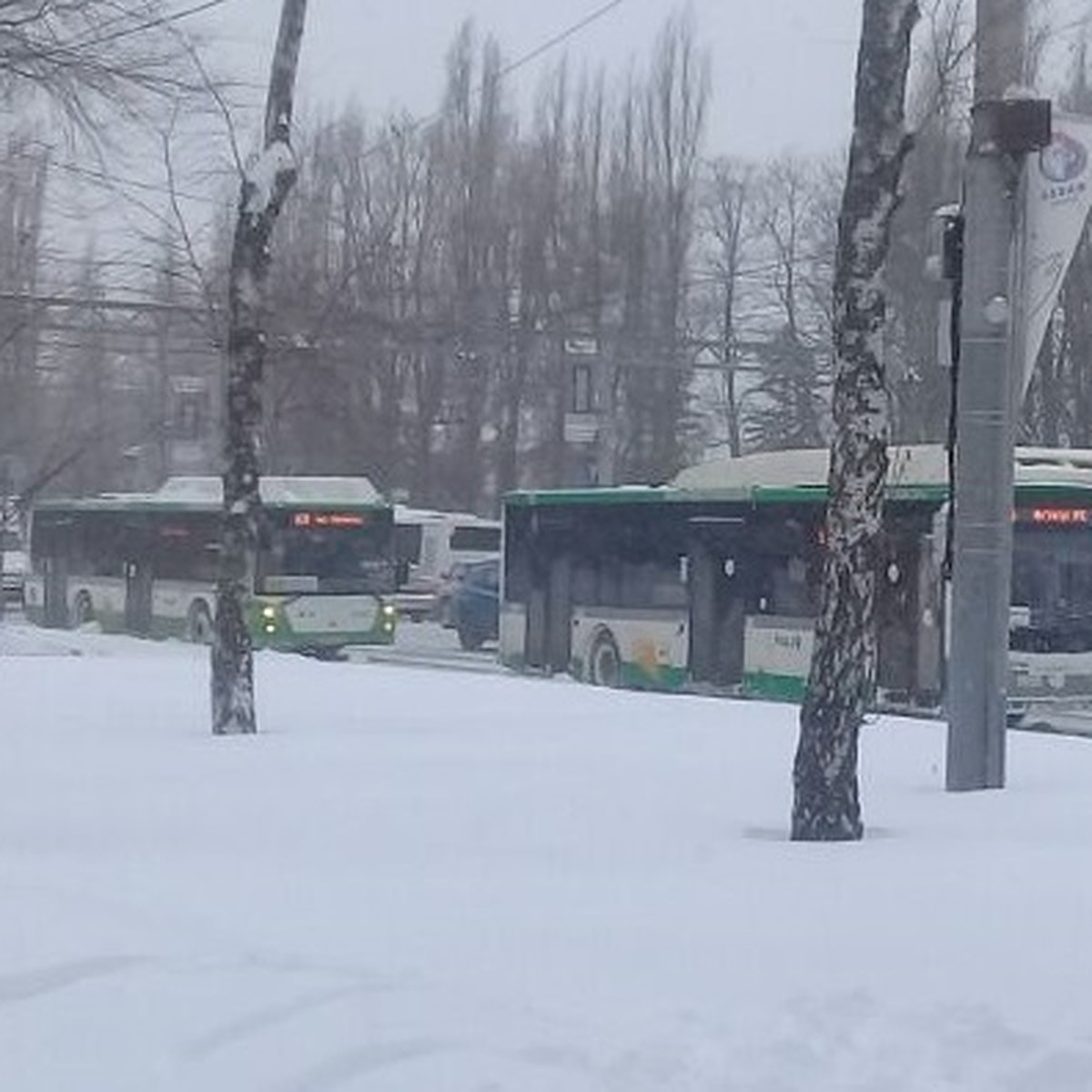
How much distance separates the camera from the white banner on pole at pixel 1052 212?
1258 cm

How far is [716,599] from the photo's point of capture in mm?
30469

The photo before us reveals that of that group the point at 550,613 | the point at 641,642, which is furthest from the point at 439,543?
the point at 641,642

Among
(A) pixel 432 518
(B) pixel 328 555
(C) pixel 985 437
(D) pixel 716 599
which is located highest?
(A) pixel 432 518

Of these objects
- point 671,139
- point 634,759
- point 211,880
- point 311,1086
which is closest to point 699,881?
point 211,880

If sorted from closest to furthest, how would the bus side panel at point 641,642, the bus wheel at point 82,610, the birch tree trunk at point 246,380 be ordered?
the birch tree trunk at point 246,380 → the bus side panel at point 641,642 → the bus wheel at point 82,610

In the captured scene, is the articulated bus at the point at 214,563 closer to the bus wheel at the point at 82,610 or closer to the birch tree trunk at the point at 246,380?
the bus wheel at the point at 82,610

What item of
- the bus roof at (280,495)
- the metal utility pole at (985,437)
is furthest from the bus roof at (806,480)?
the metal utility pole at (985,437)

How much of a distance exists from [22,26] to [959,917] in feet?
52.8

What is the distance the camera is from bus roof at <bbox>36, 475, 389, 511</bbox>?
3988 centimetres

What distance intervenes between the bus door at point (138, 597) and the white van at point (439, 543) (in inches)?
365

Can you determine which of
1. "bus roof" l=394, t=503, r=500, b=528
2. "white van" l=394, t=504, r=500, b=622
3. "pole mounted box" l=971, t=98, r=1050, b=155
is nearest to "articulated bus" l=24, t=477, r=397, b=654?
"white van" l=394, t=504, r=500, b=622

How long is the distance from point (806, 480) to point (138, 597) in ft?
56.8

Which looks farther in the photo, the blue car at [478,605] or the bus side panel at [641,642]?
the blue car at [478,605]

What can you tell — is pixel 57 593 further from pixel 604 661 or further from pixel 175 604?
pixel 604 661
